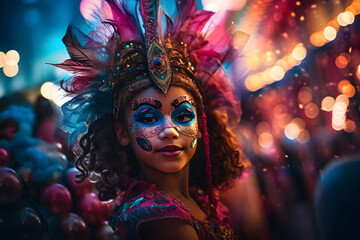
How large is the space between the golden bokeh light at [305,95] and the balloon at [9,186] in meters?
2.57

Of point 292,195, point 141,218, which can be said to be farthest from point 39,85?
point 292,195

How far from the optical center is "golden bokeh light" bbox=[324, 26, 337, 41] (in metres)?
2.84

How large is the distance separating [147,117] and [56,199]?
84cm

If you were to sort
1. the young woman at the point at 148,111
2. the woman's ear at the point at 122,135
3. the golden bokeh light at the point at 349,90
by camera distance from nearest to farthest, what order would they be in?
the young woman at the point at 148,111
the woman's ear at the point at 122,135
the golden bokeh light at the point at 349,90

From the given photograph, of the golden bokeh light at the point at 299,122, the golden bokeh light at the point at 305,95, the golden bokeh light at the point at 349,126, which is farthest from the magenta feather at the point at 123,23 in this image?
the golden bokeh light at the point at 299,122

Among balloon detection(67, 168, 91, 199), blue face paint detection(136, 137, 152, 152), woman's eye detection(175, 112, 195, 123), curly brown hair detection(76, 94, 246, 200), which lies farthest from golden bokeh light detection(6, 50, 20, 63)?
woman's eye detection(175, 112, 195, 123)

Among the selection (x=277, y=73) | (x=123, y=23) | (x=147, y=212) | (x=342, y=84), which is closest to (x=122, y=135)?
(x=147, y=212)

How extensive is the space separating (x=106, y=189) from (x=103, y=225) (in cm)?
29

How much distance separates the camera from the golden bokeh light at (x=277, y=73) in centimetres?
340

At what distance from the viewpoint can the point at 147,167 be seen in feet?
5.98

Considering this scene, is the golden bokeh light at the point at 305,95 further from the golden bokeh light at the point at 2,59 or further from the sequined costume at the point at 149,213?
the golden bokeh light at the point at 2,59

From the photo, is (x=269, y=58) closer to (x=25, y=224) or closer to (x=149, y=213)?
(x=149, y=213)

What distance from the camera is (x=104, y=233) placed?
2.12 meters

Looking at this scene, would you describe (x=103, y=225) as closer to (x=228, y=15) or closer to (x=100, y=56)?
(x=100, y=56)
